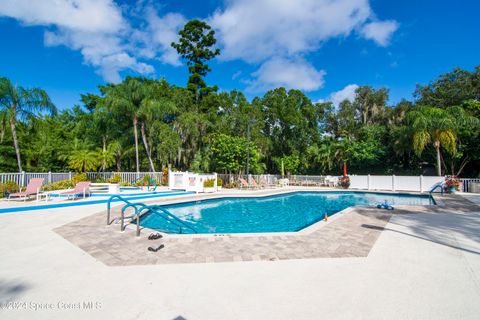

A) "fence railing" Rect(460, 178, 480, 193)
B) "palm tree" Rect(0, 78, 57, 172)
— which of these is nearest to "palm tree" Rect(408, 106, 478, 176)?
"fence railing" Rect(460, 178, 480, 193)

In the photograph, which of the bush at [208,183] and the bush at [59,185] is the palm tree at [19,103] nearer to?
the bush at [59,185]

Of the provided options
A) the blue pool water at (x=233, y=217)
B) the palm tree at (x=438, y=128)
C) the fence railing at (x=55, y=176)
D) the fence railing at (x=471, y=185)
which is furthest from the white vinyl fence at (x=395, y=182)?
the fence railing at (x=55, y=176)

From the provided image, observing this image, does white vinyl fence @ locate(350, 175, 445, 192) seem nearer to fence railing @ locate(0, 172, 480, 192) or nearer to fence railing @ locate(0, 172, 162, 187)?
fence railing @ locate(0, 172, 480, 192)

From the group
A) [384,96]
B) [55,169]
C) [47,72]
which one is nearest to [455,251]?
[55,169]

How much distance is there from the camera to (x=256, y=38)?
59.3ft

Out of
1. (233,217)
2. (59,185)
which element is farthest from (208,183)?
(59,185)

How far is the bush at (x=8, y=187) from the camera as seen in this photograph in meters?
10.1

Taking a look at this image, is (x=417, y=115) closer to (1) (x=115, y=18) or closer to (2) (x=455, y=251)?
(2) (x=455, y=251)

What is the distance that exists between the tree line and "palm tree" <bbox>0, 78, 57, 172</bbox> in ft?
0.15

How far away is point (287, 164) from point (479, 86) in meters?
16.9

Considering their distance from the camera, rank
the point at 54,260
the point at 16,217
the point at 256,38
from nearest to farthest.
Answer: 1. the point at 54,260
2. the point at 16,217
3. the point at 256,38

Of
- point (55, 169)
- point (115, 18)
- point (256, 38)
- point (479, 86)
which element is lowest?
point (55, 169)

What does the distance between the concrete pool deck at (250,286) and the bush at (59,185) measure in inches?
398

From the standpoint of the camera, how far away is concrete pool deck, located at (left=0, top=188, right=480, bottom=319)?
92.3 inches
